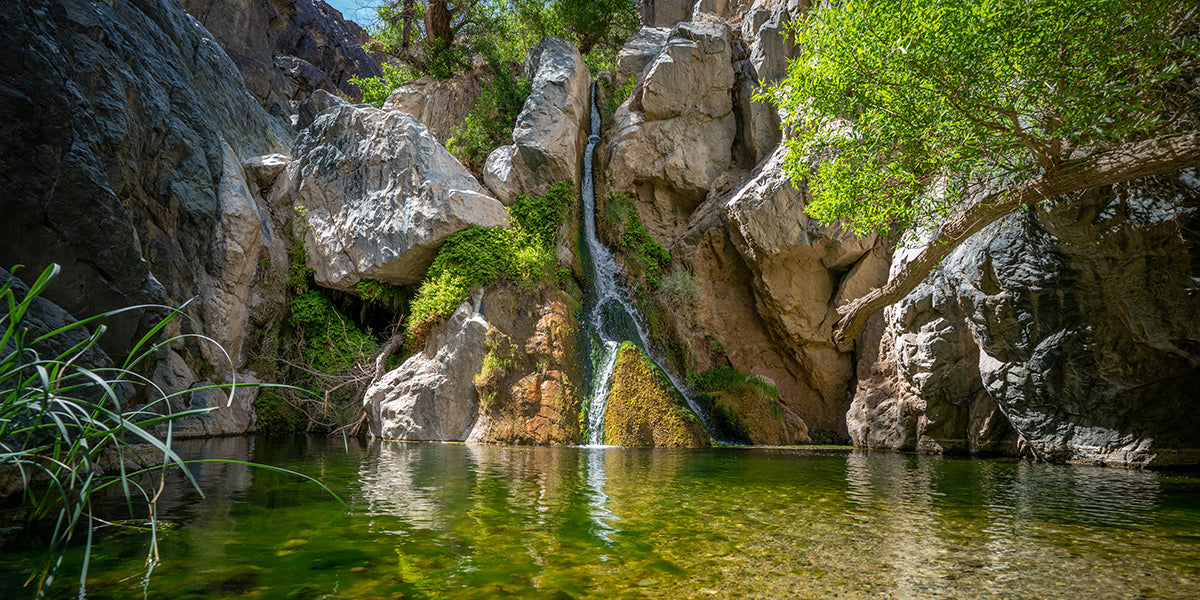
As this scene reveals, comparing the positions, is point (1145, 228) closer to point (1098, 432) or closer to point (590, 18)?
point (1098, 432)

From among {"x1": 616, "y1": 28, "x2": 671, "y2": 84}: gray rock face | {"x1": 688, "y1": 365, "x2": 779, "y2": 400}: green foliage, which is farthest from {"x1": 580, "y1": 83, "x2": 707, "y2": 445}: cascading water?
{"x1": 616, "y1": 28, "x2": 671, "y2": 84}: gray rock face

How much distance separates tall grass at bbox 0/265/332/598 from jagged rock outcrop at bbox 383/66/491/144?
42.8 ft

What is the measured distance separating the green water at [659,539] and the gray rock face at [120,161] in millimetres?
2627

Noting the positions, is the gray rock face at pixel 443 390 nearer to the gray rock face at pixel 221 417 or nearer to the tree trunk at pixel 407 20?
the gray rock face at pixel 221 417

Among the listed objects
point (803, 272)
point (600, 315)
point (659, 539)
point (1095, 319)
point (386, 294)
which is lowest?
point (659, 539)

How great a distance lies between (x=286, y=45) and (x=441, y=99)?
14363 millimetres

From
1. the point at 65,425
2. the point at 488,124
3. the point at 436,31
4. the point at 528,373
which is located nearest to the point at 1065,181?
the point at 65,425

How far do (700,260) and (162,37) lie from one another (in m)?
12.7

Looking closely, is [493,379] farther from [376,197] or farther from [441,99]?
[441,99]

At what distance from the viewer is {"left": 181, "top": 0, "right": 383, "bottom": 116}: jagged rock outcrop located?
23.5 metres

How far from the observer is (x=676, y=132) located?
16219 millimetres

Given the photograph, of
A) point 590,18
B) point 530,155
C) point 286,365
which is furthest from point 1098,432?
point 590,18

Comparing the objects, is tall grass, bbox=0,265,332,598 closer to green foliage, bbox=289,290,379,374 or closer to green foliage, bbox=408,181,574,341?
green foliage, bbox=408,181,574,341

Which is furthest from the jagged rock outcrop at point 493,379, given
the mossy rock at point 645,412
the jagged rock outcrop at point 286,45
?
the jagged rock outcrop at point 286,45
